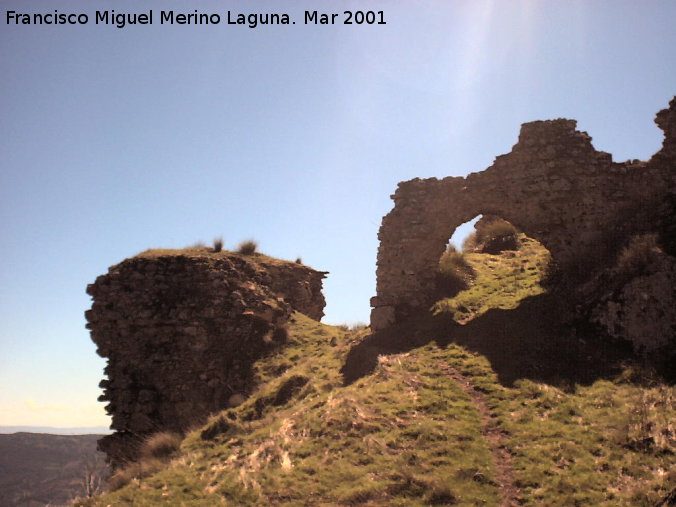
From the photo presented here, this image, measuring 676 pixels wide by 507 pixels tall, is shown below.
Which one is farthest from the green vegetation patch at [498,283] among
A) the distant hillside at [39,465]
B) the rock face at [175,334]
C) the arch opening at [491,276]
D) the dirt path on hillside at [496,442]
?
the distant hillside at [39,465]

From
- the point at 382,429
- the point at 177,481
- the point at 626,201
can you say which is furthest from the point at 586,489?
the point at 626,201

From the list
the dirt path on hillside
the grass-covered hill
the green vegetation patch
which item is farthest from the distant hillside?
the dirt path on hillside

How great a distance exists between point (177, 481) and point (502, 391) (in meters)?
6.67

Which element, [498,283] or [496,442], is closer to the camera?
[496,442]

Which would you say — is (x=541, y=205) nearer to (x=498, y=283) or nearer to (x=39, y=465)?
(x=498, y=283)

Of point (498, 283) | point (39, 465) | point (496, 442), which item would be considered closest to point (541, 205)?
point (498, 283)

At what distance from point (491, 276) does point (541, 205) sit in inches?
147

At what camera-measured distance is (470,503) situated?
683 cm

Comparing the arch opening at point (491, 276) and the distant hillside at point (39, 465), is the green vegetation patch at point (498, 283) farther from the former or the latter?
the distant hillside at point (39, 465)

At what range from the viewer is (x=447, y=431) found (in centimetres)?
884

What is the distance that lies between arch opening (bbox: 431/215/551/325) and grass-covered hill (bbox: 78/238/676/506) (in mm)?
250

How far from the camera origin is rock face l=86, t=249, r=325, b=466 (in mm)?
17078

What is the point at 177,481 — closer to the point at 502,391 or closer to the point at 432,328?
the point at 502,391

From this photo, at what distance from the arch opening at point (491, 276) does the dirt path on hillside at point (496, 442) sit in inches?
136
